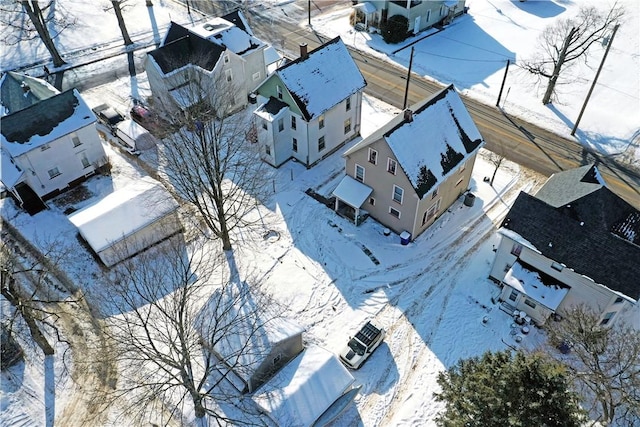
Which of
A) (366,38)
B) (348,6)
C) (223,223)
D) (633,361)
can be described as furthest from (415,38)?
(633,361)

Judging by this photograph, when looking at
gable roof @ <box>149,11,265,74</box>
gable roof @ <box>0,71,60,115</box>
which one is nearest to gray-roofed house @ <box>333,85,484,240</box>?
gable roof @ <box>149,11,265,74</box>

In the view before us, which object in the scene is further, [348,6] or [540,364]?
[348,6]

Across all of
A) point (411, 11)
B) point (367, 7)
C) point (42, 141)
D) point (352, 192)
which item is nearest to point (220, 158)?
point (352, 192)

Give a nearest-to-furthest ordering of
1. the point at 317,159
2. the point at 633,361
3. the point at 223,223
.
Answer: the point at 633,361
the point at 223,223
the point at 317,159

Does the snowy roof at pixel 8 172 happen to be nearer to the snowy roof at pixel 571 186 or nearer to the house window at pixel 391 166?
the house window at pixel 391 166

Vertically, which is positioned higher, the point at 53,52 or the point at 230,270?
the point at 53,52

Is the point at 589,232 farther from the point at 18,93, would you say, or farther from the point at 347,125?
the point at 18,93

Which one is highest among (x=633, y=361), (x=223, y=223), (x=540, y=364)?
(x=540, y=364)

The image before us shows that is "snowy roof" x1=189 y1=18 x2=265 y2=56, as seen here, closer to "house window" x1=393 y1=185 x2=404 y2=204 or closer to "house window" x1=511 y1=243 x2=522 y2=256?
"house window" x1=393 y1=185 x2=404 y2=204

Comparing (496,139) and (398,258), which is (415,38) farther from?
(398,258)
